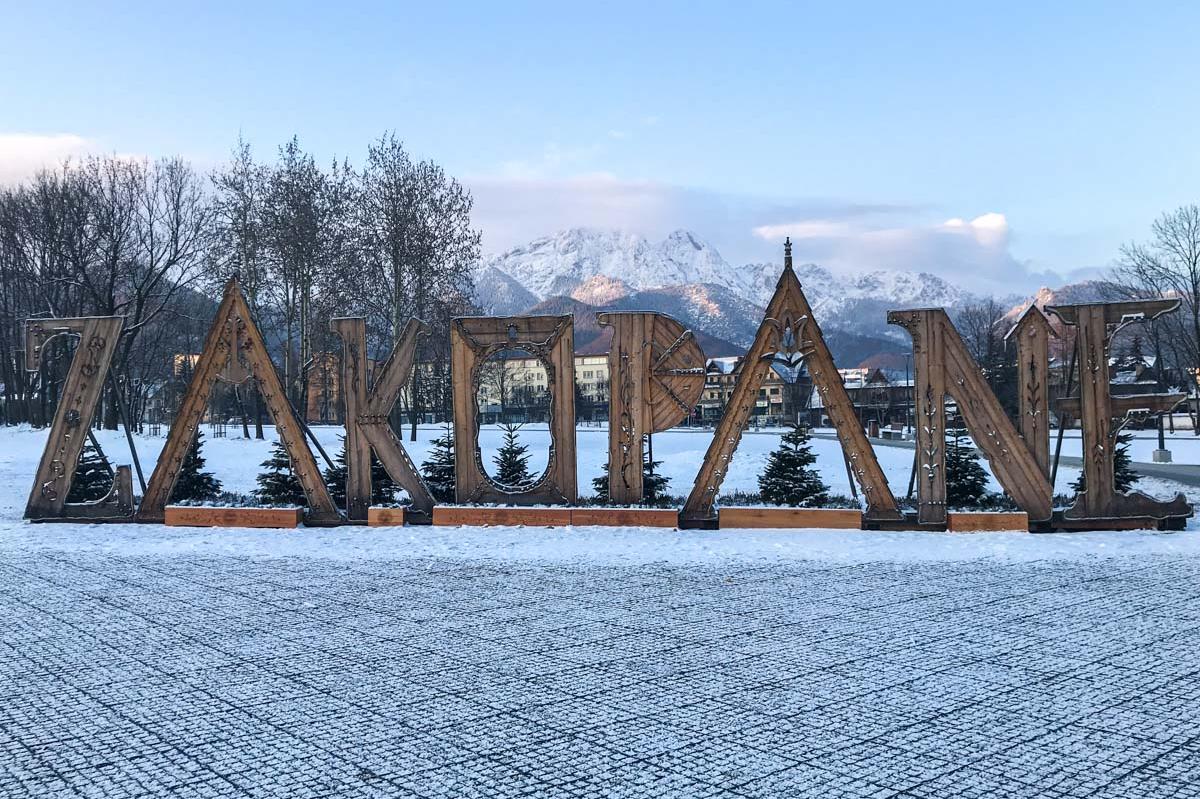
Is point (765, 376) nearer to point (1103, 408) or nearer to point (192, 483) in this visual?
point (1103, 408)

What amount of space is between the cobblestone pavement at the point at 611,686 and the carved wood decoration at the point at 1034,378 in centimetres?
262

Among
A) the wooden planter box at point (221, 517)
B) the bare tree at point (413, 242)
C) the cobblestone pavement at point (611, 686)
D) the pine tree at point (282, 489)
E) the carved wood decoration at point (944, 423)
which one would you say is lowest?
the cobblestone pavement at point (611, 686)

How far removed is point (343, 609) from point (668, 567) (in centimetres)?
340

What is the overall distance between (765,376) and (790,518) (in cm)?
188

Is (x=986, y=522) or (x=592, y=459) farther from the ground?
(x=592, y=459)

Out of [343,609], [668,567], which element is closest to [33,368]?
[343,609]

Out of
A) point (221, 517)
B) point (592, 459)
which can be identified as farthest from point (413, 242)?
point (221, 517)

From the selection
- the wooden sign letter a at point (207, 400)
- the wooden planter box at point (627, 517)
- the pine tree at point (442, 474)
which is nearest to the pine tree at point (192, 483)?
the wooden sign letter a at point (207, 400)

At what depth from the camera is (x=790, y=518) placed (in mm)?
11711

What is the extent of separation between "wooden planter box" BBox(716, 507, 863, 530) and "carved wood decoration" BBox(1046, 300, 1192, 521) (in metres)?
2.66

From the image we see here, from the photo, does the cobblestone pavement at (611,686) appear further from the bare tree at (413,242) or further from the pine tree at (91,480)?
the bare tree at (413,242)

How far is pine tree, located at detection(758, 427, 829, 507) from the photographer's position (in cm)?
1302

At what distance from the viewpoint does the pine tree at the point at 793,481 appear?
42.7 feet

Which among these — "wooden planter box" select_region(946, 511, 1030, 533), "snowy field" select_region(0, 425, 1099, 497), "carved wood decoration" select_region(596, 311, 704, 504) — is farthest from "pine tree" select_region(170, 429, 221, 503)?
"wooden planter box" select_region(946, 511, 1030, 533)
